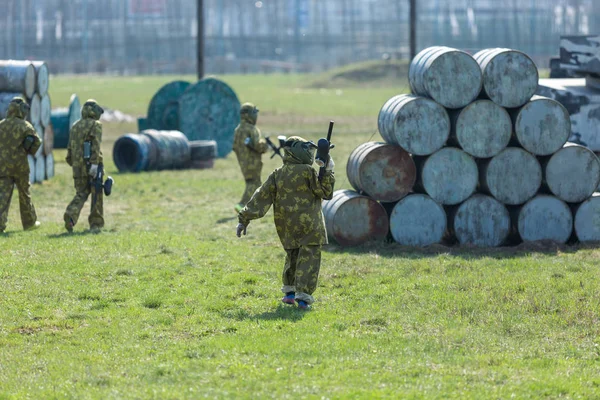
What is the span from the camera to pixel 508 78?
44.2 ft

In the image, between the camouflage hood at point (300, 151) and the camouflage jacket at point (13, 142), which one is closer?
the camouflage hood at point (300, 151)

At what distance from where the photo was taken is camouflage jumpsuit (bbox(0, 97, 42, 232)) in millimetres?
15008

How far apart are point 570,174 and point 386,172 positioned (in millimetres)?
2353

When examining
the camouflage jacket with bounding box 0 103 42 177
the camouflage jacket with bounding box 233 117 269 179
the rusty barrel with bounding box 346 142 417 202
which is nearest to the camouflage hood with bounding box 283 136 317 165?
the rusty barrel with bounding box 346 142 417 202

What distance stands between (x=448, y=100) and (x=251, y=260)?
321cm

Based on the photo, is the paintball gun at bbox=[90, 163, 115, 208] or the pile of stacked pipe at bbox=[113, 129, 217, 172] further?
the pile of stacked pipe at bbox=[113, 129, 217, 172]

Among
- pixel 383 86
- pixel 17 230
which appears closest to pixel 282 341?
pixel 17 230

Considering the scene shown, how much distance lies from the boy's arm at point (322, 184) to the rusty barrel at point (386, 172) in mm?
3558

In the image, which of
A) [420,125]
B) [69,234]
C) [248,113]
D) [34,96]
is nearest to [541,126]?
[420,125]

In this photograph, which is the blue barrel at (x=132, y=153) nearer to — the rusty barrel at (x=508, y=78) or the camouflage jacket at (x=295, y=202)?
the rusty barrel at (x=508, y=78)

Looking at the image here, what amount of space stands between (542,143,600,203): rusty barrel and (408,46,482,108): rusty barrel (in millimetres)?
1347

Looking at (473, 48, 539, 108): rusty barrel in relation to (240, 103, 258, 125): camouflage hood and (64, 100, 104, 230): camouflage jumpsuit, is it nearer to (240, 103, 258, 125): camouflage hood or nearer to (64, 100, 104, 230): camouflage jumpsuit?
(240, 103, 258, 125): camouflage hood

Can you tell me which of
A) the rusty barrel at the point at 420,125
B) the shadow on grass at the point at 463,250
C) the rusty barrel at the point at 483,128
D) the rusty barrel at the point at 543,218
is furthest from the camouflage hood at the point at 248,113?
the rusty barrel at the point at 543,218

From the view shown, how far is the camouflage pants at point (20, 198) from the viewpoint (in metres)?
15.1
